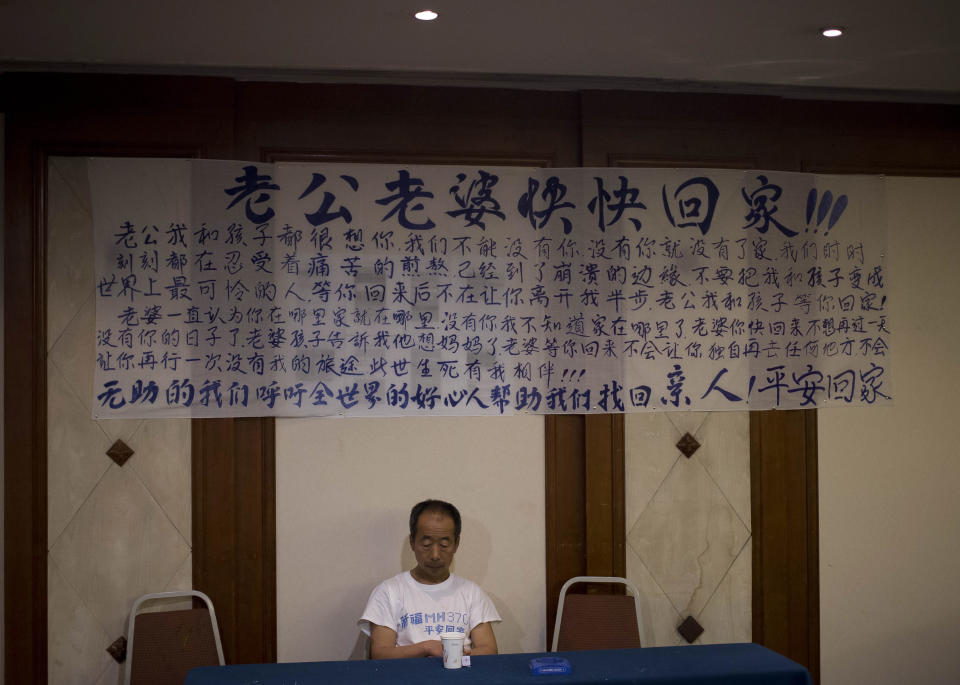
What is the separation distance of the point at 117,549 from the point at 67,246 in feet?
3.70

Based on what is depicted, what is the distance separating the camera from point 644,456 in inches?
138

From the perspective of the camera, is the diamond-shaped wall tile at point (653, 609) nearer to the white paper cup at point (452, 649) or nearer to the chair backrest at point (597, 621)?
the chair backrest at point (597, 621)

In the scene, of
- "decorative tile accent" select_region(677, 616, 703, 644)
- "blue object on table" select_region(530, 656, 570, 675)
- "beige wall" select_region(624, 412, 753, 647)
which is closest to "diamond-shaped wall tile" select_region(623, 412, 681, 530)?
"beige wall" select_region(624, 412, 753, 647)

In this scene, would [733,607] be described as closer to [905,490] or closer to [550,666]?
[905,490]

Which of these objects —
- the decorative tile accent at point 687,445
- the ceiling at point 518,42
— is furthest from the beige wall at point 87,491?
the decorative tile accent at point 687,445

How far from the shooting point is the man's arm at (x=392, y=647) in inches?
111

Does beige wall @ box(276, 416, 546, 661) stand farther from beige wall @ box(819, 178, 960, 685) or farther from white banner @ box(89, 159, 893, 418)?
beige wall @ box(819, 178, 960, 685)

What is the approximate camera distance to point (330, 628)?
10.9 ft

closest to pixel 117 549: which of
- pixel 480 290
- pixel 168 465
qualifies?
pixel 168 465

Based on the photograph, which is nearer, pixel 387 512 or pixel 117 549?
pixel 117 549

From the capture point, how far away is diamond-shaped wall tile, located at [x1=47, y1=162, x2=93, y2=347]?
10.6 ft

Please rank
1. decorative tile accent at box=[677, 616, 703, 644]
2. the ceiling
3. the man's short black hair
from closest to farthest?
1. the ceiling
2. the man's short black hair
3. decorative tile accent at box=[677, 616, 703, 644]

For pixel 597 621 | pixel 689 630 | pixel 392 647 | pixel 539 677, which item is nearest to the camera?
pixel 539 677

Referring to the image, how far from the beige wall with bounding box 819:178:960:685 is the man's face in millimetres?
1611
